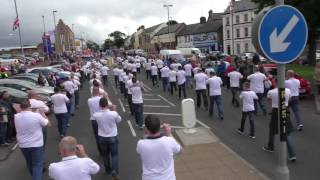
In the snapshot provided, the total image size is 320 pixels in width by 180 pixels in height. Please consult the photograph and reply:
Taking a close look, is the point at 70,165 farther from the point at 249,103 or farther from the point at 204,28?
the point at 204,28

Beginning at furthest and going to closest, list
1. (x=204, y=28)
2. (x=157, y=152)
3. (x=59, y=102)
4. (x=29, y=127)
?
(x=204, y=28) < (x=59, y=102) < (x=29, y=127) < (x=157, y=152)

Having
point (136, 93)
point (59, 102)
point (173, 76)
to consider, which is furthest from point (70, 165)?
point (173, 76)

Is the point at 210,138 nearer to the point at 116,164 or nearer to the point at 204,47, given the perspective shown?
the point at 116,164

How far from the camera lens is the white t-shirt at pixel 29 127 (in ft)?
29.9

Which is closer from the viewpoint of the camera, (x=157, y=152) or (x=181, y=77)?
(x=157, y=152)

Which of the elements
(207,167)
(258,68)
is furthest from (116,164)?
(258,68)

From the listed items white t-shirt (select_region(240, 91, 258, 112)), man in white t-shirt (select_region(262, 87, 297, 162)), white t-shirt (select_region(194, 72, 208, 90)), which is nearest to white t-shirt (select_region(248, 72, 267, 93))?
white t-shirt (select_region(194, 72, 208, 90))

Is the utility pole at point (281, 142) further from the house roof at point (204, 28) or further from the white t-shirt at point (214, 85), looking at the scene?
the house roof at point (204, 28)

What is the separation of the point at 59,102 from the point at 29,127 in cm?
511

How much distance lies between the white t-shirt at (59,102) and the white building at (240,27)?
65.8 metres

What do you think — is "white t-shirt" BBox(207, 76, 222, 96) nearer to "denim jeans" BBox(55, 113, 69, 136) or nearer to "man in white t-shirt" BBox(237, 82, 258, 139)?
"man in white t-shirt" BBox(237, 82, 258, 139)

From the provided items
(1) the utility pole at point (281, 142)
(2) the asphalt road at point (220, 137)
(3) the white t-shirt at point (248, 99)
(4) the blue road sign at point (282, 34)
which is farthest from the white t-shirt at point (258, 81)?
(4) the blue road sign at point (282, 34)

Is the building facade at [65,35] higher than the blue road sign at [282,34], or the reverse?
the building facade at [65,35]

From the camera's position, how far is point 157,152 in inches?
228
